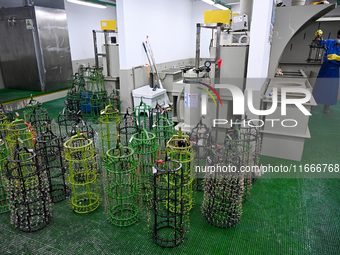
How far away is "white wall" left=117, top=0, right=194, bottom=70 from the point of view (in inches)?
251

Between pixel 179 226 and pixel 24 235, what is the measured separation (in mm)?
1697

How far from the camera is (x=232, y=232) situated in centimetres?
285

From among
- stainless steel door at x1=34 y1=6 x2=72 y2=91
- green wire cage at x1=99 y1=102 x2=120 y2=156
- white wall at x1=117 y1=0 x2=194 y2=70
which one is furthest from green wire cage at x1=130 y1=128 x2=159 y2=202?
stainless steel door at x1=34 y1=6 x2=72 y2=91

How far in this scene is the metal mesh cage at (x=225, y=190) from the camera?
9.27 ft

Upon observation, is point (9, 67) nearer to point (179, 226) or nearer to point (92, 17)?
point (92, 17)

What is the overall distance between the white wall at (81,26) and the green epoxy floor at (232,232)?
7431 millimetres

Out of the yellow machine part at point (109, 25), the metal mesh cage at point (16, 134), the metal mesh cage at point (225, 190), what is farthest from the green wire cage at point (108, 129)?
the yellow machine part at point (109, 25)

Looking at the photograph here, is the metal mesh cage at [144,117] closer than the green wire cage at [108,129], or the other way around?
the green wire cage at [108,129]

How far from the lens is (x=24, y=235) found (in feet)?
9.20

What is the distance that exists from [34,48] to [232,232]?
7.67 metres

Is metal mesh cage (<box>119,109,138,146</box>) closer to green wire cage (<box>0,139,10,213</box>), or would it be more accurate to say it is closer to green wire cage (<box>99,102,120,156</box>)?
green wire cage (<box>99,102,120,156</box>)

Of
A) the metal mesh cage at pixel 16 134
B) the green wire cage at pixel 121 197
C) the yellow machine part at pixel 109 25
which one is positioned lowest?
the green wire cage at pixel 121 197

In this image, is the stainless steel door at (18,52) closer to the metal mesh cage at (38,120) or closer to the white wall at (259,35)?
the metal mesh cage at (38,120)

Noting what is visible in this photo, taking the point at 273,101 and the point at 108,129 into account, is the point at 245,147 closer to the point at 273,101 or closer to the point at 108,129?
the point at 273,101
